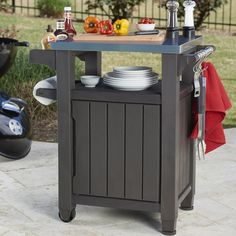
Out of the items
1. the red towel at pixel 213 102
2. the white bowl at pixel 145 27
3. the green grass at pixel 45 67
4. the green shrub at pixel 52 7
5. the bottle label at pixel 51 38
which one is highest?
the white bowl at pixel 145 27

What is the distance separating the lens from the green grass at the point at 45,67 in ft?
23.7

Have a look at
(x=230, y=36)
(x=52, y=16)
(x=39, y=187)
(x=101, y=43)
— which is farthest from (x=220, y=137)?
(x=52, y=16)

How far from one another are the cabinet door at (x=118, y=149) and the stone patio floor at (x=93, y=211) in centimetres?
22

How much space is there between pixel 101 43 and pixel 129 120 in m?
0.45

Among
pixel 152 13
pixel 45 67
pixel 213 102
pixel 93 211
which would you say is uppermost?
pixel 152 13

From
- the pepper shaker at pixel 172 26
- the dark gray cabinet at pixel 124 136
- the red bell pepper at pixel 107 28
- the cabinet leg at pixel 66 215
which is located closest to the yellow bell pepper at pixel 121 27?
the red bell pepper at pixel 107 28

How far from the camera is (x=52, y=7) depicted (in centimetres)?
1470

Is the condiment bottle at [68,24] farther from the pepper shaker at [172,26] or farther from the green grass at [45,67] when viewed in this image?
the green grass at [45,67]

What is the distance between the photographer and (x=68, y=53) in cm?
430

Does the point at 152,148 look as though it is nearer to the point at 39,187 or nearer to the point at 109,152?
the point at 109,152

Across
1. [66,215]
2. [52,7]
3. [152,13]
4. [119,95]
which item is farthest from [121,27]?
[52,7]

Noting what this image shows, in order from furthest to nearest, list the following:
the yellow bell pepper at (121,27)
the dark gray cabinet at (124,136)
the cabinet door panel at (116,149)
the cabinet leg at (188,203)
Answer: the cabinet leg at (188,203) < the yellow bell pepper at (121,27) < the cabinet door panel at (116,149) < the dark gray cabinet at (124,136)

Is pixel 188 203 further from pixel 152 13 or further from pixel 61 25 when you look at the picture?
pixel 152 13

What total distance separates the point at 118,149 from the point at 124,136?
0.28 ft
